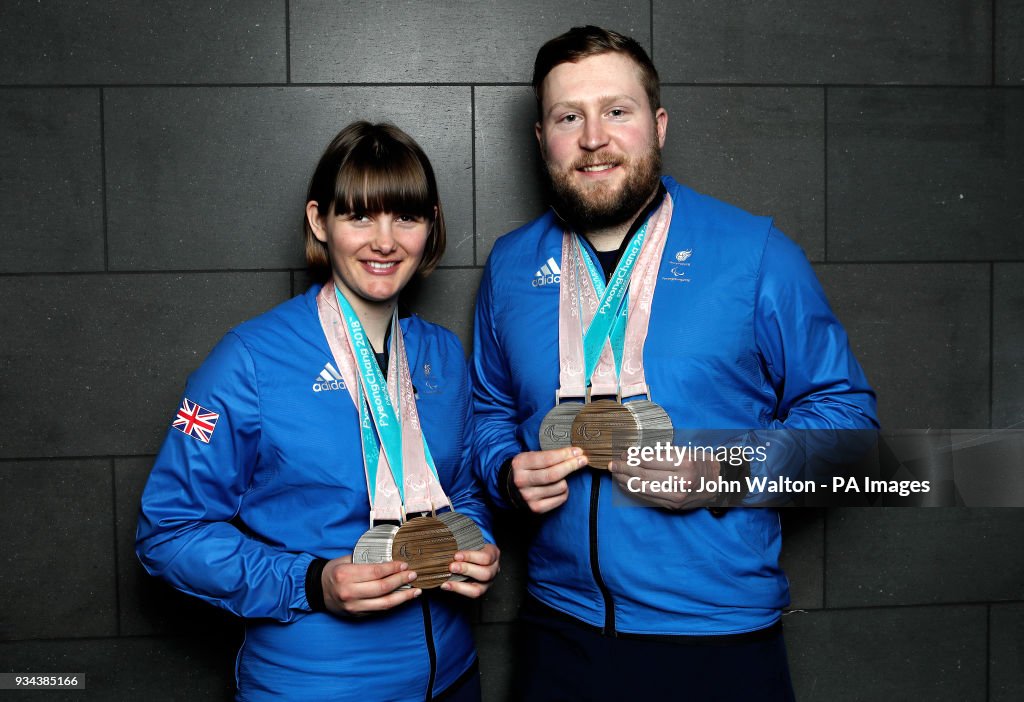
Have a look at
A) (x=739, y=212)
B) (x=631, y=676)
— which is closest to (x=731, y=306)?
(x=739, y=212)

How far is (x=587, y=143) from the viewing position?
187 cm

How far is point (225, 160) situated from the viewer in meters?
2.45

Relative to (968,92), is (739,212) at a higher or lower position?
lower

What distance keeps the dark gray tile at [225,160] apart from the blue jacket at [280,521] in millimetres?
776

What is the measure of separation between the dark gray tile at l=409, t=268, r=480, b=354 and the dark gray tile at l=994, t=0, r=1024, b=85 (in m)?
1.93

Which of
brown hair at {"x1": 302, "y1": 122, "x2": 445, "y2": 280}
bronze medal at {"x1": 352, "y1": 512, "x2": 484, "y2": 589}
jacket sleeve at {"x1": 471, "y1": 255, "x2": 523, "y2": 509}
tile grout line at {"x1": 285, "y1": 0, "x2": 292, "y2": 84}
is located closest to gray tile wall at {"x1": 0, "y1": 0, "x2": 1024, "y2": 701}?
tile grout line at {"x1": 285, "y1": 0, "x2": 292, "y2": 84}

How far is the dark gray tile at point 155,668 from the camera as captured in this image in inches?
98.0

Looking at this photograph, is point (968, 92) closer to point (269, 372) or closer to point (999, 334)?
point (999, 334)

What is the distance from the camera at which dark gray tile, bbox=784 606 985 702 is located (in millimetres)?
2645

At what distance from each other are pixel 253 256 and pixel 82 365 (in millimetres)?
648

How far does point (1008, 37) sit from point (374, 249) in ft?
7.68

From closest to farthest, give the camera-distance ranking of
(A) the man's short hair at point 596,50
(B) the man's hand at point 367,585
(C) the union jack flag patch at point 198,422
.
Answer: (B) the man's hand at point 367,585 → (C) the union jack flag patch at point 198,422 → (A) the man's short hair at point 596,50

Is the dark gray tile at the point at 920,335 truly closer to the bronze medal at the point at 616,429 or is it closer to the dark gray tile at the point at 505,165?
the dark gray tile at the point at 505,165

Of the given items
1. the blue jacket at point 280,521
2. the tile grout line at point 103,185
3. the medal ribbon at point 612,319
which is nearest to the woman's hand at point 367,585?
the blue jacket at point 280,521
